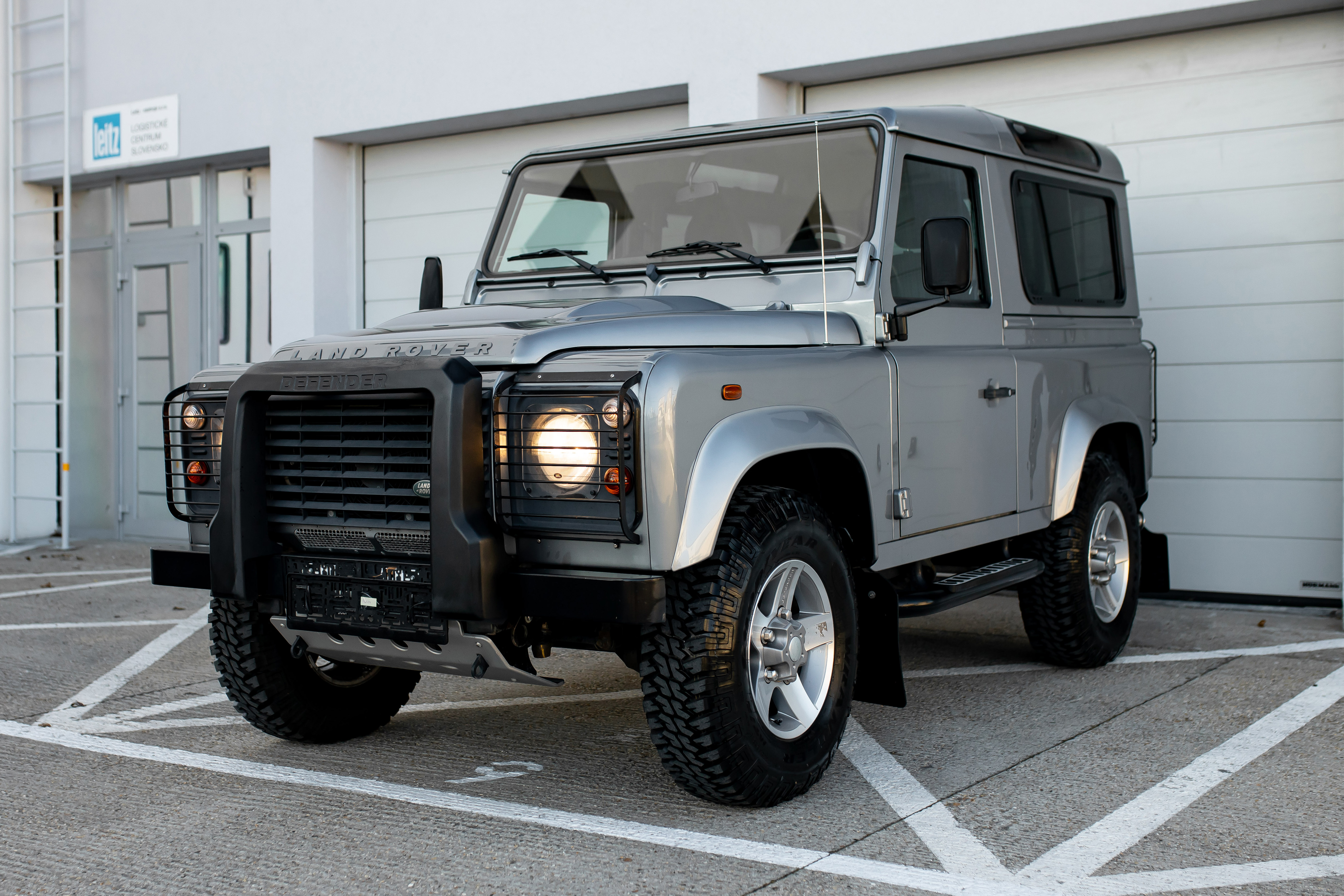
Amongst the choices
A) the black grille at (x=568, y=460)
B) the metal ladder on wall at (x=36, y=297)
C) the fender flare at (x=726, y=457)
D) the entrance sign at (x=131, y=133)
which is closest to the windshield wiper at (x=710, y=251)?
the fender flare at (x=726, y=457)

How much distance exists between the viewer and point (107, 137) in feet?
35.3

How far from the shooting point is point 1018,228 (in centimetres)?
523

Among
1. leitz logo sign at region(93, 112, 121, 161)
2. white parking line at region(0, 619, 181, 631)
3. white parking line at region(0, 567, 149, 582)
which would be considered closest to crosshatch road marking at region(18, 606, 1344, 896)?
white parking line at region(0, 619, 181, 631)

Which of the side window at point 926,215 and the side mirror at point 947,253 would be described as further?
the side window at point 926,215

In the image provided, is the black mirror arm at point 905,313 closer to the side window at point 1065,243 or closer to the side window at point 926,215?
the side window at point 926,215

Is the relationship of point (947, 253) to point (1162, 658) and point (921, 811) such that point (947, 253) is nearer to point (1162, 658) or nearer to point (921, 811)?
point (921, 811)

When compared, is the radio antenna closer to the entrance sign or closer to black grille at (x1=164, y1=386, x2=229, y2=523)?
black grille at (x1=164, y1=386, x2=229, y2=523)

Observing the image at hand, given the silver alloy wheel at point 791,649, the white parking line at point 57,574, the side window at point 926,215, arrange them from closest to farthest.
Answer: the silver alloy wheel at point 791,649, the side window at point 926,215, the white parking line at point 57,574

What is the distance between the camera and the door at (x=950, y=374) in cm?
436

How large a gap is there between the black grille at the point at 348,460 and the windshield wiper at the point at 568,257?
1.42 m

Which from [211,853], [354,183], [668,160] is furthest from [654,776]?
[354,183]

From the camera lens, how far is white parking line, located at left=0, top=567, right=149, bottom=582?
8.76 metres

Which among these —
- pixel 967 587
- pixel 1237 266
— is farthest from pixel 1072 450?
pixel 1237 266

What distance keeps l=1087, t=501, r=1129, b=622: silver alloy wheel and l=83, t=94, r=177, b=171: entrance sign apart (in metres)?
7.95
